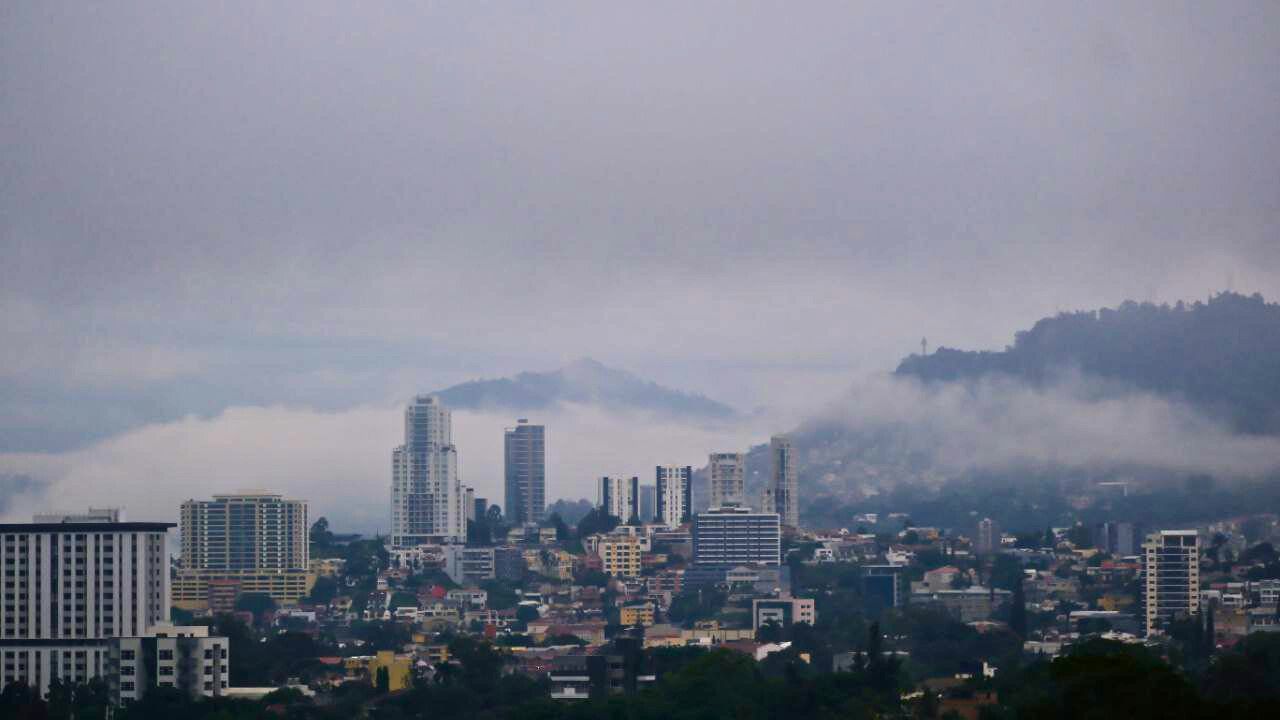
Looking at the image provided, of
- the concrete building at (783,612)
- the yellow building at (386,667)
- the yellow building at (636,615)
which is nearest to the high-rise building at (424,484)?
the yellow building at (636,615)

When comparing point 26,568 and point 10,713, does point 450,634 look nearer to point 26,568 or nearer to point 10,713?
point 26,568

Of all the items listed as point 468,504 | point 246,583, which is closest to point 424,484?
point 468,504

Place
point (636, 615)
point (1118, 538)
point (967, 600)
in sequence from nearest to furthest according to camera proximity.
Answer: point (967, 600)
point (636, 615)
point (1118, 538)

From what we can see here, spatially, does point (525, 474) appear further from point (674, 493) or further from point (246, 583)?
point (246, 583)

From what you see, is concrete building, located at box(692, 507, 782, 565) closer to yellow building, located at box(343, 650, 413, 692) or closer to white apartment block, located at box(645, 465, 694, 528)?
white apartment block, located at box(645, 465, 694, 528)

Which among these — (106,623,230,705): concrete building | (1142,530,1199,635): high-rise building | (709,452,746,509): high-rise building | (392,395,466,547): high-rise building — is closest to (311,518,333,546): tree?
(392,395,466,547): high-rise building

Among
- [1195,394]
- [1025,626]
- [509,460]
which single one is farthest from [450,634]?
[1195,394]

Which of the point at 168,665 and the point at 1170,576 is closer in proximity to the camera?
the point at 168,665
